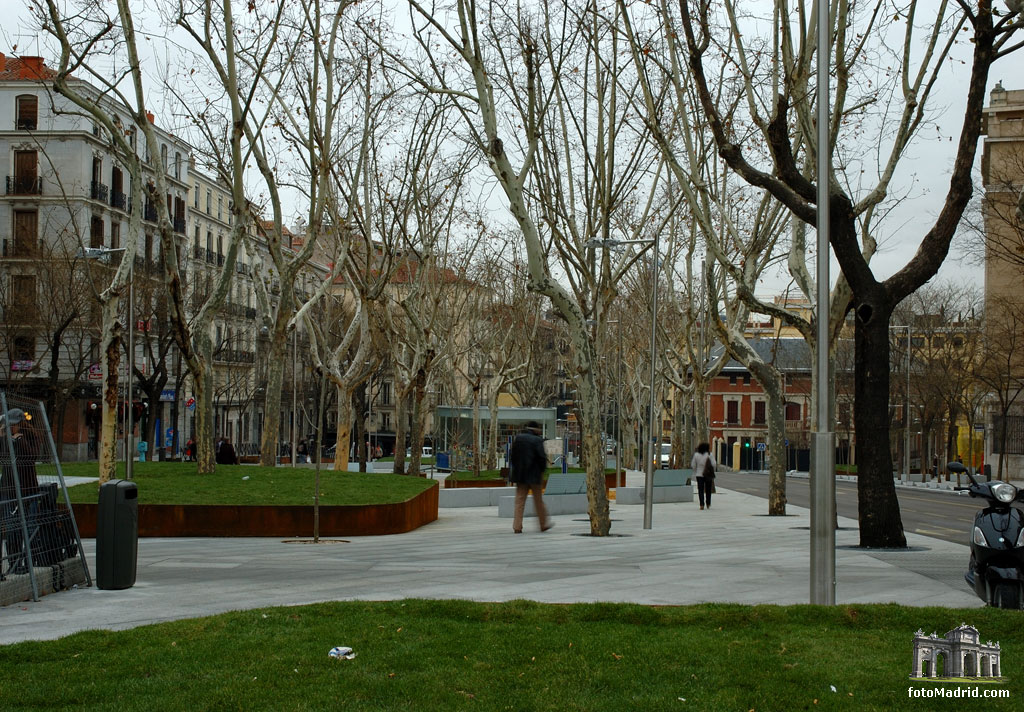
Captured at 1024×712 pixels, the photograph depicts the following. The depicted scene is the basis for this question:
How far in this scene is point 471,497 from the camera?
30.8 m

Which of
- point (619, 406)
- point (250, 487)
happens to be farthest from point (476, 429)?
point (250, 487)

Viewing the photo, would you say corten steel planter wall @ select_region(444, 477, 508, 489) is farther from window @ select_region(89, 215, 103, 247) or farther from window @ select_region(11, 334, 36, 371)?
window @ select_region(89, 215, 103, 247)

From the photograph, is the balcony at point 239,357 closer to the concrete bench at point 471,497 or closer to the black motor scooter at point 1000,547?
the concrete bench at point 471,497

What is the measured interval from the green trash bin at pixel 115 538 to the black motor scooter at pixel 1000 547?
7.49m

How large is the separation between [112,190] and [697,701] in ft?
188

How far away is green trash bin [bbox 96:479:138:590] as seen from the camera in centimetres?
1084

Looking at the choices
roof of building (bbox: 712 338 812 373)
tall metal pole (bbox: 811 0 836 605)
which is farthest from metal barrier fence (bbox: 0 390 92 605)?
roof of building (bbox: 712 338 812 373)

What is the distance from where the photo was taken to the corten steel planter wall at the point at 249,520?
18406 millimetres

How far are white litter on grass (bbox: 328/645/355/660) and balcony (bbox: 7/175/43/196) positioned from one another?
53.2 meters

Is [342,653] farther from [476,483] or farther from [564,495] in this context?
[476,483]

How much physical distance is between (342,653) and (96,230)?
52.9 meters

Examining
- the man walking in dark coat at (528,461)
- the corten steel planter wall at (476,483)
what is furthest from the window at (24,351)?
the man walking in dark coat at (528,461)

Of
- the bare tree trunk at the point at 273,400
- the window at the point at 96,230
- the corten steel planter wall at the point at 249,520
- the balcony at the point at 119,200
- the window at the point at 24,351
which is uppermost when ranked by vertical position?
the balcony at the point at 119,200

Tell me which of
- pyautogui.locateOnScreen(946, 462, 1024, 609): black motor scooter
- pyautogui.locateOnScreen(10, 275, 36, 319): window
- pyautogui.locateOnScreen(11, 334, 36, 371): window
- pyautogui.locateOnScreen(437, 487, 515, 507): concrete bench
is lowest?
pyautogui.locateOnScreen(437, 487, 515, 507): concrete bench
